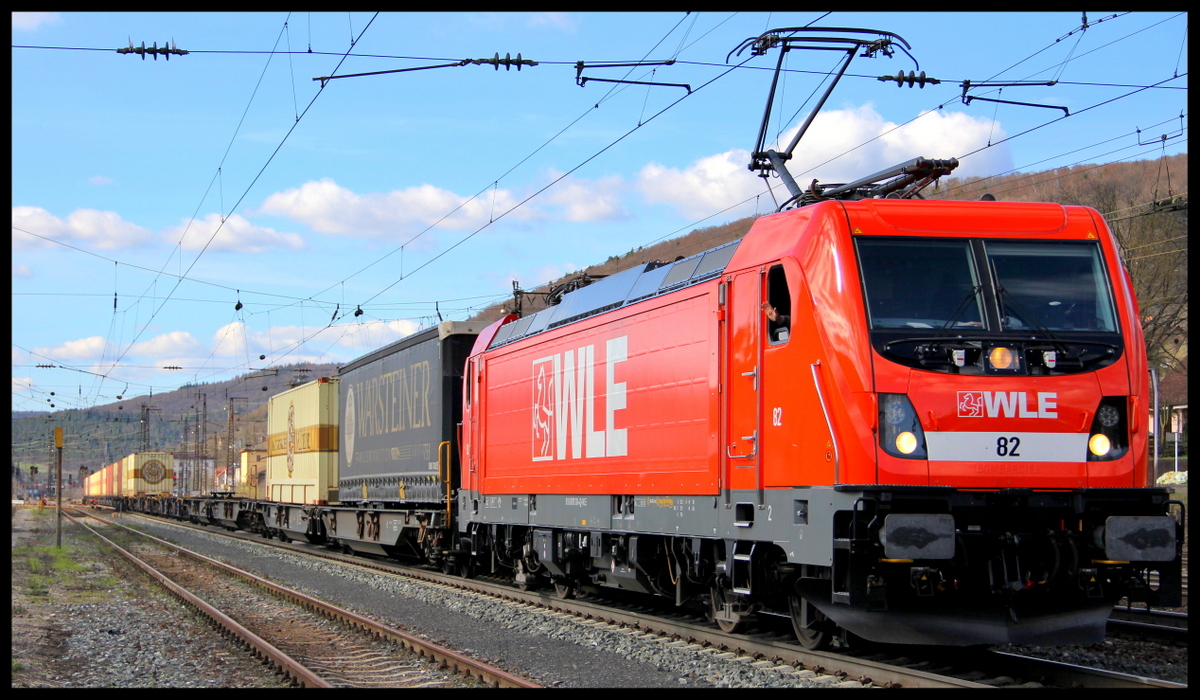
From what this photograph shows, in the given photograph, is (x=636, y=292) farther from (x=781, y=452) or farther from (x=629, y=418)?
(x=781, y=452)

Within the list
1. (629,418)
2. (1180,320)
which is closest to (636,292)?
(629,418)

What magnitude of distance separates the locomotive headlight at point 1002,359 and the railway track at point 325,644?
428 centimetres

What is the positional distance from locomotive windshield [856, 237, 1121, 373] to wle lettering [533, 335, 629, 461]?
4.04 metres

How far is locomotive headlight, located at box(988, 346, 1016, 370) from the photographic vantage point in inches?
326

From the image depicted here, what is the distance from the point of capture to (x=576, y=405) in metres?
13.2

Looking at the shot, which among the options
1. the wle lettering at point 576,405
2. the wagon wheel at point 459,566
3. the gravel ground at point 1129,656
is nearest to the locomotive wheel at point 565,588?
the wle lettering at point 576,405

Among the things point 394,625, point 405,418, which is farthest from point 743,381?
point 405,418

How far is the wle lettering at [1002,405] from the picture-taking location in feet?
26.8

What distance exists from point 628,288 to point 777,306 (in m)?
3.34

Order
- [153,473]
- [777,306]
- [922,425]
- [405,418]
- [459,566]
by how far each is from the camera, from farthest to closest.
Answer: [153,473]
[405,418]
[459,566]
[777,306]
[922,425]

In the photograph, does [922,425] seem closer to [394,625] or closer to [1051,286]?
[1051,286]

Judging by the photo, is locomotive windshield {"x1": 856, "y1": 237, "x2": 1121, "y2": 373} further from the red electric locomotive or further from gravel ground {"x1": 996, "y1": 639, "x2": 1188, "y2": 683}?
gravel ground {"x1": 996, "y1": 639, "x2": 1188, "y2": 683}

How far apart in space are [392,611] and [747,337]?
23.9 ft

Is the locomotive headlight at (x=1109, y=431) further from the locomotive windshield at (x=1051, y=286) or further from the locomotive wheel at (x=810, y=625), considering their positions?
the locomotive wheel at (x=810, y=625)
